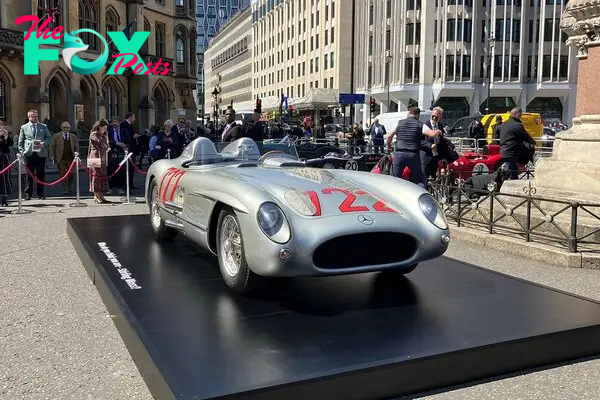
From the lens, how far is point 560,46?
5491 centimetres

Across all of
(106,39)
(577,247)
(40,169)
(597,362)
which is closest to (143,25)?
(106,39)

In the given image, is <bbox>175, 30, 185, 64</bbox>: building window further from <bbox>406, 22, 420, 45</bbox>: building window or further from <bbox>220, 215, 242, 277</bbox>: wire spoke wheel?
<bbox>220, 215, 242, 277</bbox>: wire spoke wheel

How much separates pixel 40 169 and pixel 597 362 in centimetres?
1162

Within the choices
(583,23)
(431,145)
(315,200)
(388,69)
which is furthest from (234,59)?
(315,200)

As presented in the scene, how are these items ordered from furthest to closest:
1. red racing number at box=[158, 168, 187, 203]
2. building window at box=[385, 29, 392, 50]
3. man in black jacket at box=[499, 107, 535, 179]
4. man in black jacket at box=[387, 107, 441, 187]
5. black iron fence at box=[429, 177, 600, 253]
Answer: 1. building window at box=[385, 29, 392, 50]
2. man in black jacket at box=[499, 107, 535, 179]
3. man in black jacket at box=[387, 107, 441, 187]
4. black iron fence at box=[429, 177, 600, 253]
5. red racing number at box=[158, 168, 187, 203]

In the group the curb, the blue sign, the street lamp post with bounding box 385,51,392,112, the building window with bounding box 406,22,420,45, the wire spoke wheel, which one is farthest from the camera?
the building window with bounding box 406,22,420,45

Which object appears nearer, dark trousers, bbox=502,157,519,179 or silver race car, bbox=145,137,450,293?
silver race car, bbox=145,137,450,293

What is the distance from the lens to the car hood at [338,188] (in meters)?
4.47

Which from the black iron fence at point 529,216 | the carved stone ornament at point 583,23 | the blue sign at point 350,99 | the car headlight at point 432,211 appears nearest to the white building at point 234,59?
the blue sign at point 350,99

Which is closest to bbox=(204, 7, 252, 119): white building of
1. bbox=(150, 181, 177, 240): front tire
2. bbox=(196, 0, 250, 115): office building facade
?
bbox=(196, 0, 250, 115): office building facade

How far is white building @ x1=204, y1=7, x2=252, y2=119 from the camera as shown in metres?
116

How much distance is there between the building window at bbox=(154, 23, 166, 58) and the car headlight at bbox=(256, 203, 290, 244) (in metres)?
38.2

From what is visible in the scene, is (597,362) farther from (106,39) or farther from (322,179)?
(106,39)

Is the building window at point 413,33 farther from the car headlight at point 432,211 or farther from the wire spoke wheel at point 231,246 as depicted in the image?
the wire spoke wheel at point 231,246
